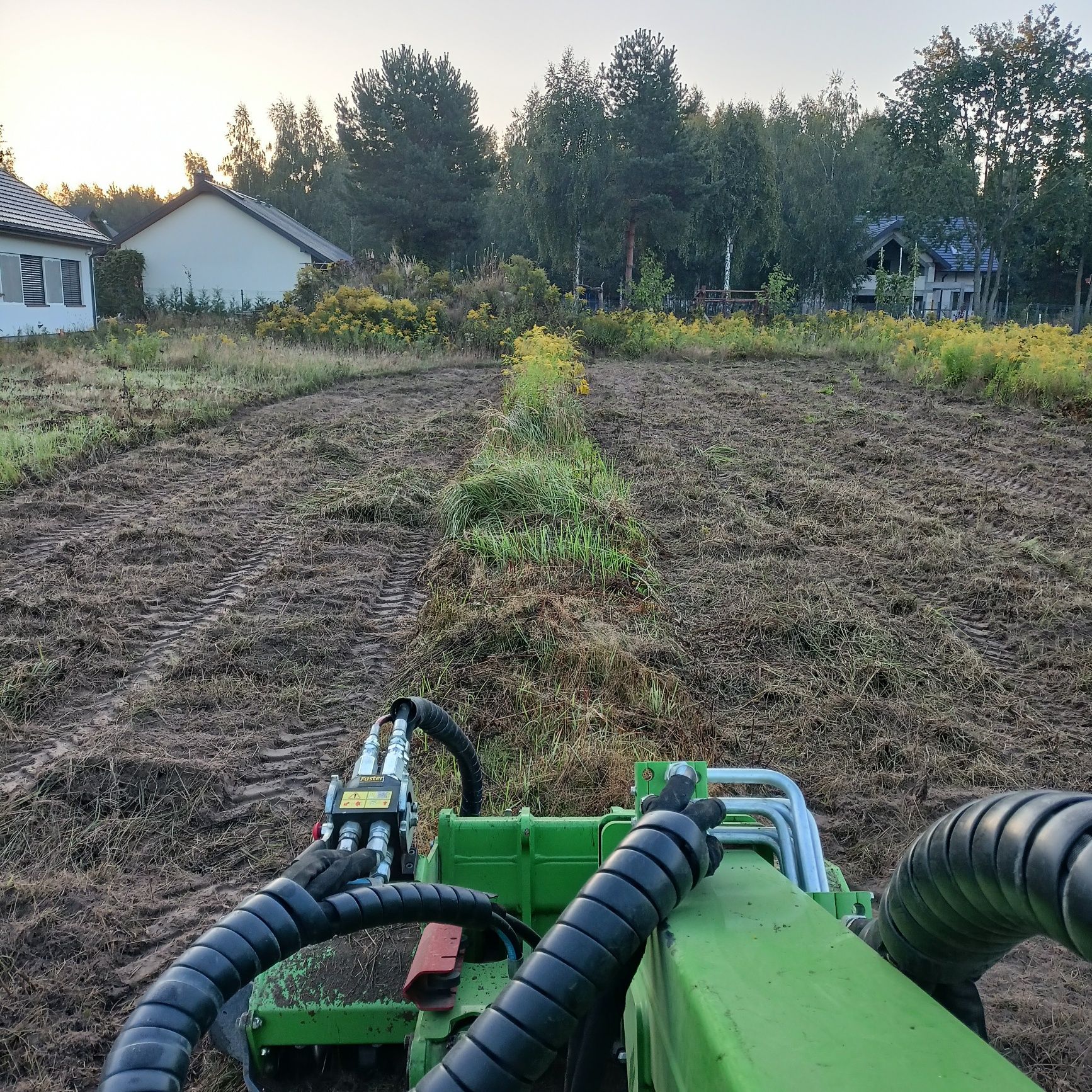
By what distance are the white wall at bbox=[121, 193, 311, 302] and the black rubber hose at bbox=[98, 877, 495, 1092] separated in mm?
32900

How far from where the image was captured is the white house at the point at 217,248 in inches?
1243

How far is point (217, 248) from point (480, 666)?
32054mm

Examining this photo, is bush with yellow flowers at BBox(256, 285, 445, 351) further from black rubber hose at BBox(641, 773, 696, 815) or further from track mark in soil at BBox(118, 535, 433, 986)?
black rubber hose at BBox(641, 773, 696, 815)

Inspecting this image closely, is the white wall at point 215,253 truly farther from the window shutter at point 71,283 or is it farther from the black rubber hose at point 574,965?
the black rubber hose at point 574,965

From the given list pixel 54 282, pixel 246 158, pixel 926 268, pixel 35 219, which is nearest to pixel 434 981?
pixel 35 219

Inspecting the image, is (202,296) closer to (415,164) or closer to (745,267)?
(415,164)

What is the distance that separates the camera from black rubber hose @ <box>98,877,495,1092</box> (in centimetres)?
88

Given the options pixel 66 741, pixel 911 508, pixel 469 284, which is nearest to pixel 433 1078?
pixel 66 741

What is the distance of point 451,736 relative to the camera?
2041 mm

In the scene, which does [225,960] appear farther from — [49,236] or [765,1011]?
[49,236]

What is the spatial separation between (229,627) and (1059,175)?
33.1 metres

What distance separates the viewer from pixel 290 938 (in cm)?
106

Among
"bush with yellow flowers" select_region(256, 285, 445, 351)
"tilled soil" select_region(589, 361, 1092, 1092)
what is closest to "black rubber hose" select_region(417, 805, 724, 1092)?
"tilled soil" select_region(589, 361, 1092, 1092)

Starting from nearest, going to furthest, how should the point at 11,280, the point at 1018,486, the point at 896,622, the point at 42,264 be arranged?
1. the point at 896,622
2. the point at 1018,486
3. the point at 11,280
4. the point at 42,264
